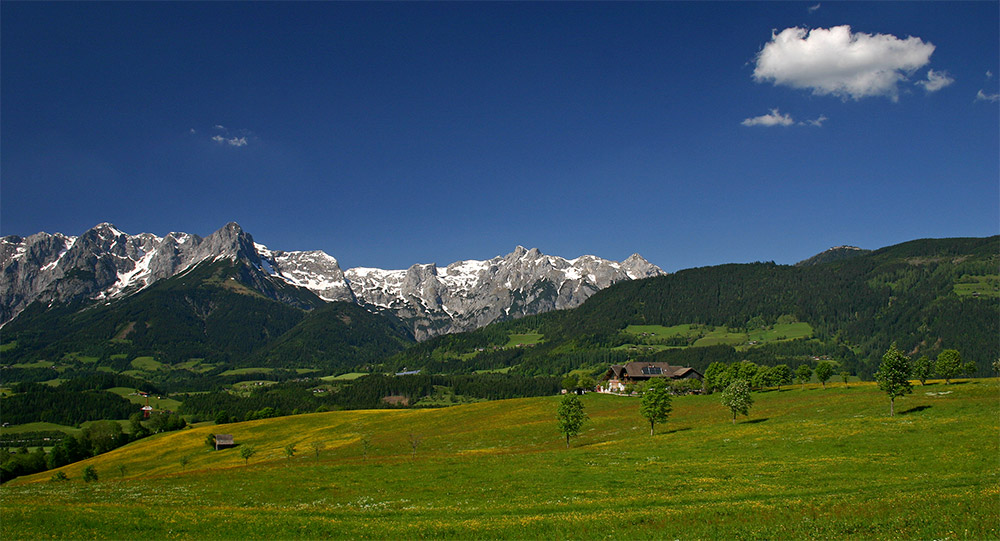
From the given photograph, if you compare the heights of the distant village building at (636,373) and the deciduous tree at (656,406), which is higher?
the deciduous tree at (656,406)

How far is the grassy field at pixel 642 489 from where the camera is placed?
2661 centimetres

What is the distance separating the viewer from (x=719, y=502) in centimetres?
3222

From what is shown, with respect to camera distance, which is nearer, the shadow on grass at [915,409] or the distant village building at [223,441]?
the shadow on grass at [915,409]

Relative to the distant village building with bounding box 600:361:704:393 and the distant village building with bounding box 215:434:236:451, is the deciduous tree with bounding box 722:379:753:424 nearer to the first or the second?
the distant village building with bounding box 600:361:704:393

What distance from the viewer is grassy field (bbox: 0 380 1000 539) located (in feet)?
87.3

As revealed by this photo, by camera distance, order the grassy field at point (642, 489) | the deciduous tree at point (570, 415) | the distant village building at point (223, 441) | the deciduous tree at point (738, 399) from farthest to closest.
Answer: the distant village building at point (223, 441), the deciduous tree at point (738, 399), the deciduous tree at point (570, 415), the grassy field at point (642, 489)

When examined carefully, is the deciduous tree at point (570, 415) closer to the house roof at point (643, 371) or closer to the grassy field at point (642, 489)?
the grassy field at point (642, 489)

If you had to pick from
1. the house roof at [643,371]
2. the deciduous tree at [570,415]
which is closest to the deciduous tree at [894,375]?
the deciduous tree at [570,415]

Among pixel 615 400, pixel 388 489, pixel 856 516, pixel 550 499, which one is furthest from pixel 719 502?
pixel 615 400

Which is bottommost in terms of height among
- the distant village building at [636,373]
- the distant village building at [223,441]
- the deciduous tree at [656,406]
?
the distant village building at [223,441]

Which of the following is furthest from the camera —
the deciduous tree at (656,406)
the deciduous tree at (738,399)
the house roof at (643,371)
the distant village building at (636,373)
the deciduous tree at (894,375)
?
the house roof at (643,371)

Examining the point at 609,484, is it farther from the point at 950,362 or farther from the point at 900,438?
the point at 950,362

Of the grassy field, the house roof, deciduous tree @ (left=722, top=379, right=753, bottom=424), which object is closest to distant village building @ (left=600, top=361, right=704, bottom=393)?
the house roof

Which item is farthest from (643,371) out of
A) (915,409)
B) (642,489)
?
(642,489)
